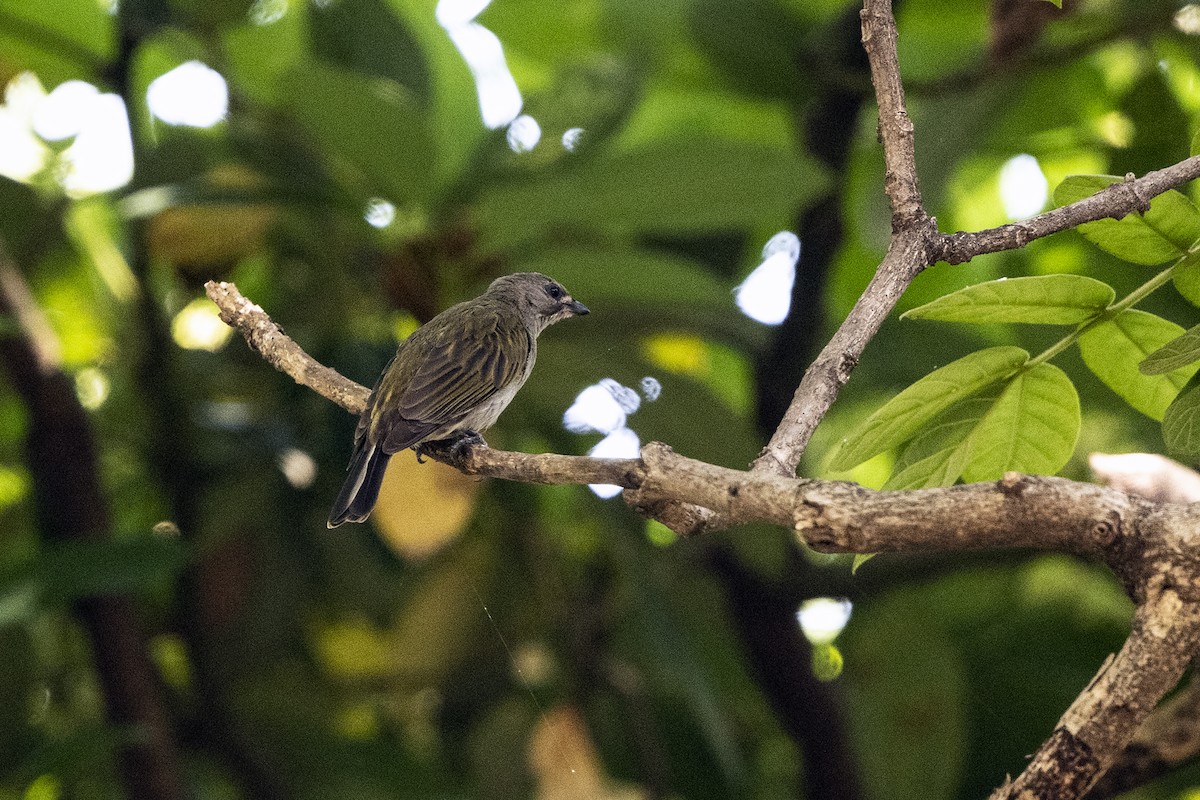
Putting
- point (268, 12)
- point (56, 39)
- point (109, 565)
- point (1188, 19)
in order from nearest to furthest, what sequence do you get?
point (109, 565) < point (1188, 19) < point (56, 39) < point (268, 12)

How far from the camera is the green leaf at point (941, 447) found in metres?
0.98

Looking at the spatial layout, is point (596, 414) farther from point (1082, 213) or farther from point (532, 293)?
point (1082, 213)

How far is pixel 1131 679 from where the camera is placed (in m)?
0.79

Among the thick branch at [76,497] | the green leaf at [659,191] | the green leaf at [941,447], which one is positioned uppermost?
the green leaf at [659,191]

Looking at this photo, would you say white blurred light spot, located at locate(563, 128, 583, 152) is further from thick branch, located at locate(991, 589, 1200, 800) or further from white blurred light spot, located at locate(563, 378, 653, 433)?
thick branch, located at locate(991, 589, 1200, 800)

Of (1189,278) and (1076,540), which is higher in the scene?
(1189,278)

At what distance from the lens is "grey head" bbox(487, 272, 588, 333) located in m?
2.02

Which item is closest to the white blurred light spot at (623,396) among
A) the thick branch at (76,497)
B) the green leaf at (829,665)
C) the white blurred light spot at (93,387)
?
the green leaf at (829,665)

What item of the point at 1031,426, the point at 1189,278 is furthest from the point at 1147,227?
the point at 1031,426

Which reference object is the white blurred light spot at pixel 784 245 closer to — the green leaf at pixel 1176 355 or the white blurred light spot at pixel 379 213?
the white blurred light spot at pixel 379 213

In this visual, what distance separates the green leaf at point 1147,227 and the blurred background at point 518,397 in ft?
2.98

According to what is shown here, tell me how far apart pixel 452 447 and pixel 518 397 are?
726mm

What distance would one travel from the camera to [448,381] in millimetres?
1724

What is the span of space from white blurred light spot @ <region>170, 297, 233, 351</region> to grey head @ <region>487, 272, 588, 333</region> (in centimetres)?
97
